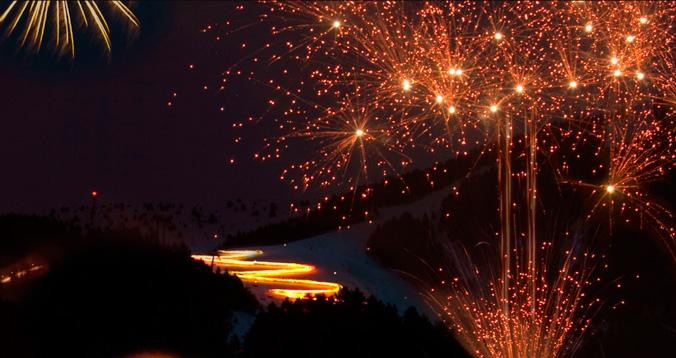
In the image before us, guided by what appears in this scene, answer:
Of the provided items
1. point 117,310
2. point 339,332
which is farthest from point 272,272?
point 117,310

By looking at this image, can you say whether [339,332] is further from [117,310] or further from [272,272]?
[272,272]

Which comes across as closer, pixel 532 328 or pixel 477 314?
pixel 532 328

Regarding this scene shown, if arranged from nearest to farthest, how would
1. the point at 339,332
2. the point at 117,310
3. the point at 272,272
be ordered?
1. the point at 117,310
2. the point at 339,332
3. the point at 272,272

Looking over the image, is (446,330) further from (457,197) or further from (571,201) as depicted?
(457,197)

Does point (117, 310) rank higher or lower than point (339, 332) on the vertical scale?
higher

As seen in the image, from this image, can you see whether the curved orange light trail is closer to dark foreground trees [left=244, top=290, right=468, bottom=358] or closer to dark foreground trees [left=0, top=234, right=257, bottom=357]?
dark foreground trees [left=244, top=290, right=468, bottom=358]

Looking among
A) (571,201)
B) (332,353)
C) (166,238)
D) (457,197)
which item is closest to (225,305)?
(332,353)

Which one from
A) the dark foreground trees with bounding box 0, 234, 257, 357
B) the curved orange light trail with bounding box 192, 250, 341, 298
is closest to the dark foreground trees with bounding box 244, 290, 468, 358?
the dark foreground trees with bounding box 0, 234, 257, 357
